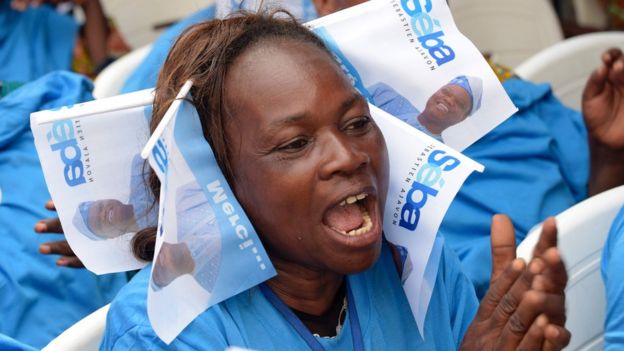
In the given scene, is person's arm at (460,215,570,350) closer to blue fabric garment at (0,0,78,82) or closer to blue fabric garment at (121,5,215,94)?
blue fabric garment at (121,5,215,94)

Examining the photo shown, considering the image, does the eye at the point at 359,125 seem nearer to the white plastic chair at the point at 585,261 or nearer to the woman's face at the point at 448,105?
the woman's face at the point at 448,105

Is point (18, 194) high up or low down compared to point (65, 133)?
down

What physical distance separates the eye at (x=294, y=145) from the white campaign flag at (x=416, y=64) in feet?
0.80

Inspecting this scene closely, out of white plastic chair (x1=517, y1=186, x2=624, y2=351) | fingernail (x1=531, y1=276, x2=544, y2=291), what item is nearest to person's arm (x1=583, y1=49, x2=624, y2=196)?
white plastic chair (x1=517, y1=186, x2=624, y2=351)

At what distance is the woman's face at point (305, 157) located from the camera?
4.39ft

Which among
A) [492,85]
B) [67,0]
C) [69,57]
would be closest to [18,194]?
[492,85]

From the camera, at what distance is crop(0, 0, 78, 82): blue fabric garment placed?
3373 mm

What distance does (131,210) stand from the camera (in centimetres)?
153

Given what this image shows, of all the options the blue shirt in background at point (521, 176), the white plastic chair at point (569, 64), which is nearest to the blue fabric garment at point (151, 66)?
the blue shirt in background at point (521, 176)

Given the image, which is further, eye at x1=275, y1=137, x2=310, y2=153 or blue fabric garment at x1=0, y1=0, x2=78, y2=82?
blue fabric garment at x1=0, y1=0, x2=78, y2=82

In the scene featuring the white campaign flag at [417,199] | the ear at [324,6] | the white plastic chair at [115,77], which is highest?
the white campaign flag at [417,199]

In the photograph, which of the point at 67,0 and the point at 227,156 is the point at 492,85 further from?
the point at 67,0

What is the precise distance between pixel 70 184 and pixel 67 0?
2569 millimetres

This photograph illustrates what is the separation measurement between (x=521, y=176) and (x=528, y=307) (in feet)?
3.99
